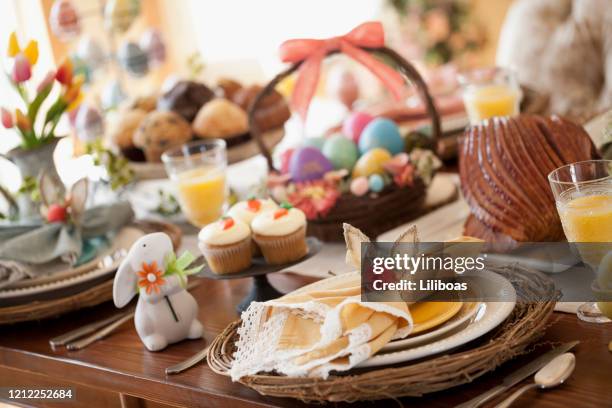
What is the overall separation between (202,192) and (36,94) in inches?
14.8

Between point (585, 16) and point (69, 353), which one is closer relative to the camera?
point (69, 353)

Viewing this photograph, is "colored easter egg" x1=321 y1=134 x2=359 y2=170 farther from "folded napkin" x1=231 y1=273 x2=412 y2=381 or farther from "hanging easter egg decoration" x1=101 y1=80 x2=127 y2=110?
"hanging easter egg decoration" x1=101 y1=80 x2=127 y2=110

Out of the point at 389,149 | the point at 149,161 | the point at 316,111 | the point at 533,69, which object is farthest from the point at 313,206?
the point at 316,111

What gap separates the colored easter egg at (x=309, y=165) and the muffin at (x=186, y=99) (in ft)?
1.82

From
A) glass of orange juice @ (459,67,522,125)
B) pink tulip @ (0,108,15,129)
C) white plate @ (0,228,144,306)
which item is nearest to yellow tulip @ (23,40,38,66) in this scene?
pink tulip @ (0,108,15,129)

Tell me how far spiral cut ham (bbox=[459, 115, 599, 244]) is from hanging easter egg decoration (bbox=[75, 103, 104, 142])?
125 centimetres

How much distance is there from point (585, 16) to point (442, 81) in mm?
416

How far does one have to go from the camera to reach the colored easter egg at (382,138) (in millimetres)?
1642

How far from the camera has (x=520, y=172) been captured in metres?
1.27

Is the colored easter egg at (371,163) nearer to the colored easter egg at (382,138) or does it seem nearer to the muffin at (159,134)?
the colored easter egg at (382,138)

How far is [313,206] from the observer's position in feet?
4.97

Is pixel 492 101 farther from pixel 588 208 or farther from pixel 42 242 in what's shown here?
pixel 42 242

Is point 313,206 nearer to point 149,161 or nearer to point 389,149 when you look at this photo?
point 389,149

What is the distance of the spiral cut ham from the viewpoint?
1260 mm
